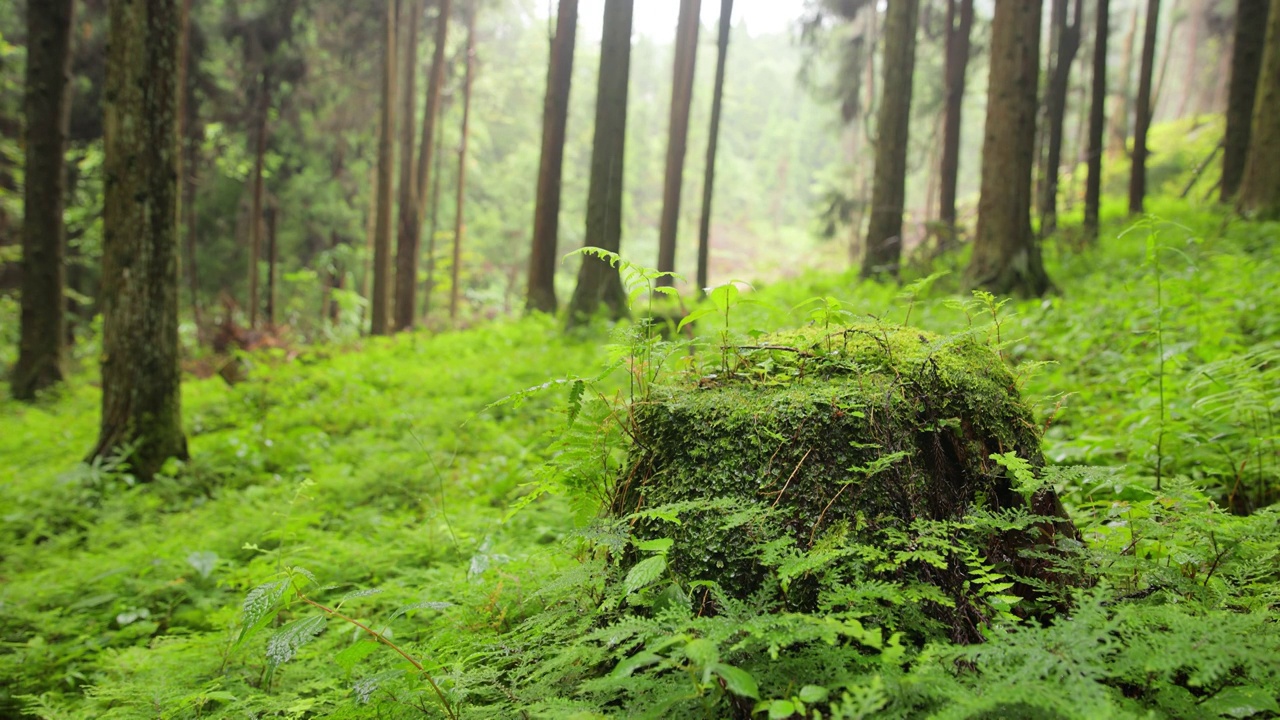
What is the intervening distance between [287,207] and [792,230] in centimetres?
4962

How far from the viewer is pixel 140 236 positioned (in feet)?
18.2

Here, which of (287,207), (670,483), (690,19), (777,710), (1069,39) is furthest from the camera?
(287,207)

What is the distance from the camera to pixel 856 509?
174cm

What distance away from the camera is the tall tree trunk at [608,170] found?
973cm

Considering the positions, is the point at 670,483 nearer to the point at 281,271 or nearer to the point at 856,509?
the point at 856,509

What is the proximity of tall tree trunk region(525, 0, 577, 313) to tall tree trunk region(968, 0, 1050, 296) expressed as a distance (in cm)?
689

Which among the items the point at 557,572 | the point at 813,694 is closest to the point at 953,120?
the point at 557,572

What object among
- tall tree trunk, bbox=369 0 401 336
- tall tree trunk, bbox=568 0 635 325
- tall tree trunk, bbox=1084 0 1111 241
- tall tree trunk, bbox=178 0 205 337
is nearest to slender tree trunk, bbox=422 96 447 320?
tall tree trunk, bbox=178 0 205 337

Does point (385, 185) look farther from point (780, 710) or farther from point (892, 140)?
point (780, 710)

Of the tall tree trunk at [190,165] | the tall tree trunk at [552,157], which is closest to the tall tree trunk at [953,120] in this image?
the tall tree trunk at [552,157]

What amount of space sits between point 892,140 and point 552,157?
6040 millimetres

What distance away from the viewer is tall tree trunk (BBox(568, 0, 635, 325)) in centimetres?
973

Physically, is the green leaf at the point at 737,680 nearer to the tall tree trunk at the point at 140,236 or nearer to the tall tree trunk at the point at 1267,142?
the tall tree trunk at the point at 140,236

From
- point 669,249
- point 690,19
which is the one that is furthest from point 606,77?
point 690,19
